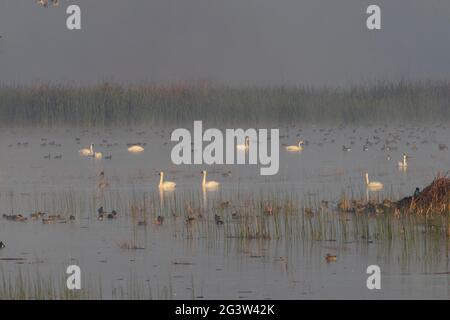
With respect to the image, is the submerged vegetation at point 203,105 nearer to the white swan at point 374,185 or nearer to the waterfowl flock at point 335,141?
the waterfowl flock at point 335,141

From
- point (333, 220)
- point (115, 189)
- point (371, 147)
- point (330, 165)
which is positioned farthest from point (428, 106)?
point (333, 220)

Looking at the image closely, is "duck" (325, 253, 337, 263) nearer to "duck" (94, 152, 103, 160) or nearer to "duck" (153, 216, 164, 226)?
"duck" (153, 216, 164, 226)

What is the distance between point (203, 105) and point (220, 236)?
23.9m

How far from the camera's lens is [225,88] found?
4434 centimetres

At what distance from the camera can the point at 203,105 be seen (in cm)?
4234

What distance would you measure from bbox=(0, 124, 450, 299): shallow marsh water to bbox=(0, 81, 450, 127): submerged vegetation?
1086 cm

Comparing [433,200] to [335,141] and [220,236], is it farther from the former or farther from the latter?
[335,141]

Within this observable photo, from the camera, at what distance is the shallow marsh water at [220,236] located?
15.4 metres

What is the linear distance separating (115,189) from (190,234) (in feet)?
19.9

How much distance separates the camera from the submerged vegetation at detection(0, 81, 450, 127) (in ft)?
135

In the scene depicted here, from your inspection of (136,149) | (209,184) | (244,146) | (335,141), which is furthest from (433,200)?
(335,141)

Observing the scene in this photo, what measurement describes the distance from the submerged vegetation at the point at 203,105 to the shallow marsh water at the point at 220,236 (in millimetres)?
10862

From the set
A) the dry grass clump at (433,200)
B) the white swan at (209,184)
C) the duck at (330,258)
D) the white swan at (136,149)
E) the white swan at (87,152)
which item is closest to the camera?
the duck at (330,258)

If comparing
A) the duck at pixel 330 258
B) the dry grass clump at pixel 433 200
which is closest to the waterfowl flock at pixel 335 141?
the dry grass clump at pixel 433 200
